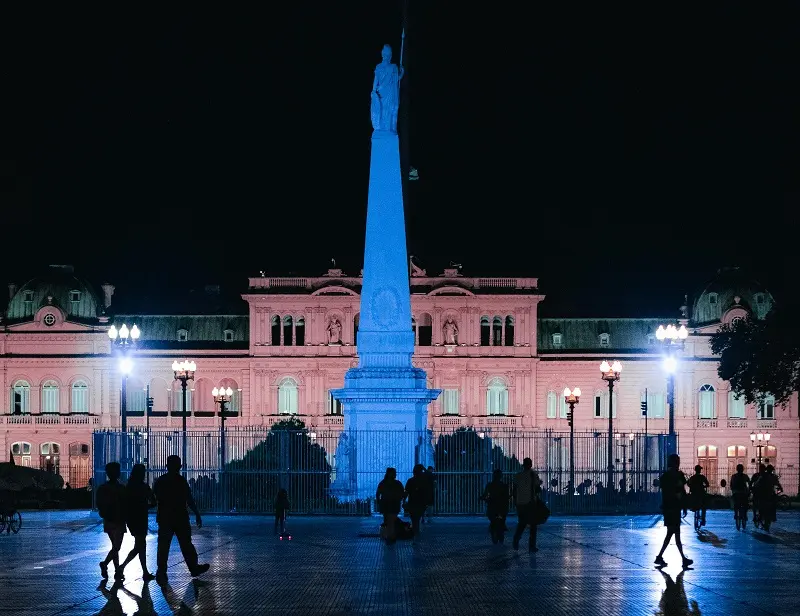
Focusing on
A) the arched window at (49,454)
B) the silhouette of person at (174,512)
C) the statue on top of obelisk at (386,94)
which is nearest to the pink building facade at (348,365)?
the arched window at (49,454)

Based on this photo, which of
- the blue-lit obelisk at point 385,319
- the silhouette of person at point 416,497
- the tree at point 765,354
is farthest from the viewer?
the tree at point 765,354

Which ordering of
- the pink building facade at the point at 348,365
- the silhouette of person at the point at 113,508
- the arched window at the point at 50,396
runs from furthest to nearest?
the arched window at the point at 50,396 → the pink building facade at the point at 348,365 → the silhouette of person at the point at 113,508

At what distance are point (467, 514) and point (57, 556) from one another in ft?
43.7

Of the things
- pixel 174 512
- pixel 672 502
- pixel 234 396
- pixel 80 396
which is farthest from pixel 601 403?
pixel 174 512

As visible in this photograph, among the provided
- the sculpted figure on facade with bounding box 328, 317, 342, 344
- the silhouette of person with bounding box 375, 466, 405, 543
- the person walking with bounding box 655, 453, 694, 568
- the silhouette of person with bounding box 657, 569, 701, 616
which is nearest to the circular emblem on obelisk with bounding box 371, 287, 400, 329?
the silhouette of person with bounding box 375, 466, 405, 543

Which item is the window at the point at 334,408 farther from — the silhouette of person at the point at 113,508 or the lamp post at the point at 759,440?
the silhouette of person at the point at 113,508

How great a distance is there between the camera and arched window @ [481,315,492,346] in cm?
8294

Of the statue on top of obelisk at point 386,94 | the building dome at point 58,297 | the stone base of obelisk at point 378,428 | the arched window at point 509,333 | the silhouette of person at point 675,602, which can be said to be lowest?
the silhouette of person at point 675,602

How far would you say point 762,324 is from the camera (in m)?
54.7

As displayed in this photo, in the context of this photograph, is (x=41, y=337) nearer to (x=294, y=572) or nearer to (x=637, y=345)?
(x=637, y=345)

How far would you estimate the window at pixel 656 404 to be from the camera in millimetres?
83062

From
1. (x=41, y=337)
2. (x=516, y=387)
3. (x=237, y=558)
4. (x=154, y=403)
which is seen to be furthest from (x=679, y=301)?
(x=237, y=558)

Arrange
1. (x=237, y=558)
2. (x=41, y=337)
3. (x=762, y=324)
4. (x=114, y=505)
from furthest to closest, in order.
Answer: (x=41, y=337), (x=762, y=324), (x=237, y=558), (x=114, y=505)

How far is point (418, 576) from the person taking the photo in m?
19.5
